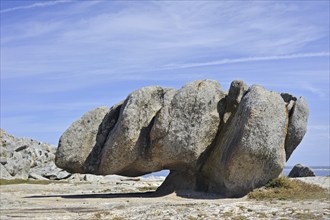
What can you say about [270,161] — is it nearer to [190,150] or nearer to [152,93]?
[190,150]

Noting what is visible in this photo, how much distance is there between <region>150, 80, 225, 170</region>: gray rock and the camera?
31.2 m

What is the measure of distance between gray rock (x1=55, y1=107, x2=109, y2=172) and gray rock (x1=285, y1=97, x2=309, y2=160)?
12364mm

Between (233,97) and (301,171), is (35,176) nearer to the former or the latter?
(301,171)

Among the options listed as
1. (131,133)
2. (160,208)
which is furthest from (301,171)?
(160,208)

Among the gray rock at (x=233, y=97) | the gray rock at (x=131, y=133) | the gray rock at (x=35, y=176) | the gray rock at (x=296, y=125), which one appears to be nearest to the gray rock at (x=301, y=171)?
the gray rock at (x=296, y=125)

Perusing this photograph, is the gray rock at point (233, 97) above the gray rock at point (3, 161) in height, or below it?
above

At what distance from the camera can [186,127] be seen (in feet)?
103

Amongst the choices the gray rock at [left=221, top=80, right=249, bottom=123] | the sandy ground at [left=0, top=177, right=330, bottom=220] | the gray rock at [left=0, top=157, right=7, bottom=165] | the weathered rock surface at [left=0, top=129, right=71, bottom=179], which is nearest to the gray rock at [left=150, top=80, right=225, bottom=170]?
the gray rock at [left=221, top=80, right=249, bottom=123]

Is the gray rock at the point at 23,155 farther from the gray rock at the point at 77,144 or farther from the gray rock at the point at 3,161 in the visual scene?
the gray rock at the point at 77,144

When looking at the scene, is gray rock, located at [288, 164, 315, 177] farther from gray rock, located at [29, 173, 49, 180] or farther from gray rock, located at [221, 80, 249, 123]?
gray rock, located at [29, 173, 49, 180]

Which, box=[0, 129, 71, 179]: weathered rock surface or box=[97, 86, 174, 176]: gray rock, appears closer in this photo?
box=[97, 86, 174, 176]: gray rock

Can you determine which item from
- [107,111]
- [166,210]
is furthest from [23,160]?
[166,210]

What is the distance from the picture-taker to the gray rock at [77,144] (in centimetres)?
3278

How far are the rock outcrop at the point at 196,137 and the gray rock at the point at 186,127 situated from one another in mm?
61
